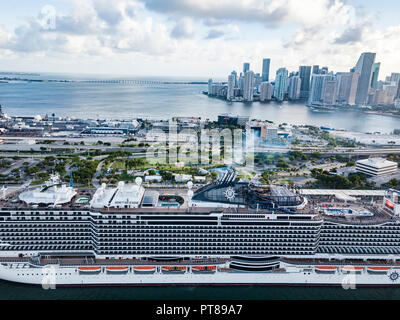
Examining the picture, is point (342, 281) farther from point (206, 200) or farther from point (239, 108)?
point (239, 108)

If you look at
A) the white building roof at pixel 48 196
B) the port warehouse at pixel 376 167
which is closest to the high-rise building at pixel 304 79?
Answer: the port warehouse at pixel 376 167

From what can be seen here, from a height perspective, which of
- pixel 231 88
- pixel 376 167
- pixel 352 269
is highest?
pixel 231 88

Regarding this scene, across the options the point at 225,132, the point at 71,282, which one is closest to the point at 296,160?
the point at 225,132

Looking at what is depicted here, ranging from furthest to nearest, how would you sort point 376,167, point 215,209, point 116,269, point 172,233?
point 376,167
point 215,209
point 172,233
point 116,269

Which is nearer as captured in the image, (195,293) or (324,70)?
(195,293)

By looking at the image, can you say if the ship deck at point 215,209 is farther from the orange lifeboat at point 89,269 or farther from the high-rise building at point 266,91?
the high-rise building at point 266,91

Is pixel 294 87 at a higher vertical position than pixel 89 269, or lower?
higher

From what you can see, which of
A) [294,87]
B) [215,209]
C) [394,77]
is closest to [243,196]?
[215,209]

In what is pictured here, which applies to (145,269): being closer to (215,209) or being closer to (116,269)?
(116,269)
